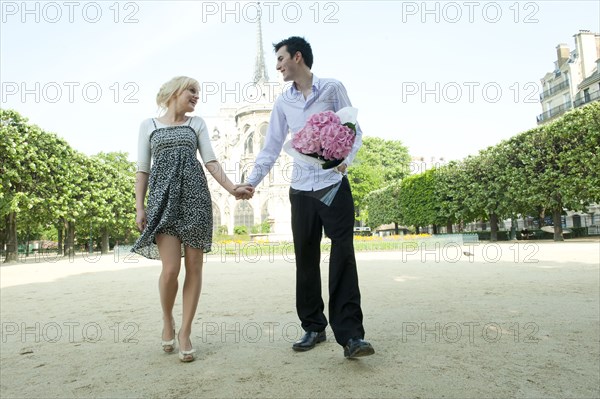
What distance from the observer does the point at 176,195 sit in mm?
3611

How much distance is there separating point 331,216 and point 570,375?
1.89 metres

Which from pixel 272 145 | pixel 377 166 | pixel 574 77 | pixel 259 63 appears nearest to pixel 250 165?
pixel 377 166

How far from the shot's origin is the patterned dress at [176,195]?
3590 mm

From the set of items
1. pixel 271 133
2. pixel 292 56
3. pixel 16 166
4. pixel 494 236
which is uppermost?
pixel 16 166

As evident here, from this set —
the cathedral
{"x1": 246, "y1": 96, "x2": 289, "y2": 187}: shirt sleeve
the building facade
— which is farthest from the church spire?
{"x1": 246, "y1": 96, "x2": 289, "y2": 187}: shirt sleeve

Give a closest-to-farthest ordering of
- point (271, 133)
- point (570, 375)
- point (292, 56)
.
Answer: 1. point (570, 375)
2. point (292, 56)
3. point (271, 133)

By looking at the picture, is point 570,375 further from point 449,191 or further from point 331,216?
point 449,191

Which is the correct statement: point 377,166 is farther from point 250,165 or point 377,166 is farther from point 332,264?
point 332,264

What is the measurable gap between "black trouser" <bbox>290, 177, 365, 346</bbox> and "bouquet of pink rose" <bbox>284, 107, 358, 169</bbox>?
321 millimetres

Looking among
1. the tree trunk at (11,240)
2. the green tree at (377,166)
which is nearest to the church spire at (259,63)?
the green tree at (377,166)

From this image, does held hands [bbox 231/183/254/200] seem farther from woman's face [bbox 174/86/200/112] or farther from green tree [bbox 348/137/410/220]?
green tree [bbox 348/137/410/220]

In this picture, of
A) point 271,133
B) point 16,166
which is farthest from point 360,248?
point 271,133

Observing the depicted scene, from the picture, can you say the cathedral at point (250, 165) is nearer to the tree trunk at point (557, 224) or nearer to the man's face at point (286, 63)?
the tree trunk at point (557, 224)

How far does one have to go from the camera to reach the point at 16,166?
79.7 feet
